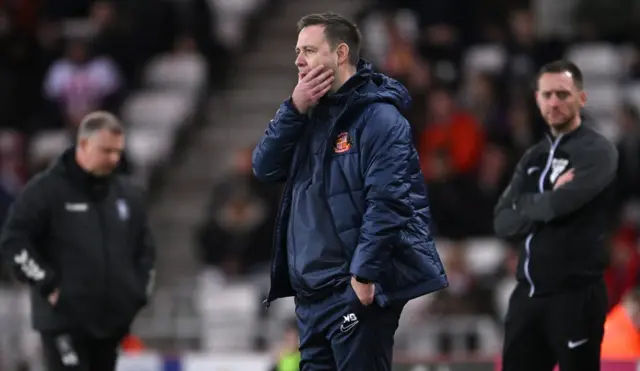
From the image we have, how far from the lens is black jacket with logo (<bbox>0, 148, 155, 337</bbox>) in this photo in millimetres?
8492

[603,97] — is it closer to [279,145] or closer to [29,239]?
[29,239]

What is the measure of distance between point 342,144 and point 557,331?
6.29 feet

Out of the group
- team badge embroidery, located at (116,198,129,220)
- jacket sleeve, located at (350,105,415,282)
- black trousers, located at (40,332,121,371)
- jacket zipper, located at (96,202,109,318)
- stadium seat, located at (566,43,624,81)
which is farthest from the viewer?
stadium seat, located at (566,43,624,81)

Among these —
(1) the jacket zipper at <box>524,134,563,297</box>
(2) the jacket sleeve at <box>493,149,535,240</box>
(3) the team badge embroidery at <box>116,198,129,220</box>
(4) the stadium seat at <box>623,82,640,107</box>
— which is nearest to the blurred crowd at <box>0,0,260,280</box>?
(4) the stadium seat at <box>623,82,640,107</box>

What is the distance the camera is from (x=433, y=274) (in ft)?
21.1

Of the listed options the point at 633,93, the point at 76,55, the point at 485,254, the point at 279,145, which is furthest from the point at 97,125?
the point at 633,93

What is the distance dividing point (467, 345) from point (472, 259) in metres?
1.12

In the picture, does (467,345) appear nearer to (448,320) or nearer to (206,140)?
(448,320)

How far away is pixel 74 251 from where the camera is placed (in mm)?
8609

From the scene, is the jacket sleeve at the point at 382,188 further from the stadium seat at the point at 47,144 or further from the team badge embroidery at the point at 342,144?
the stadium seat at the point at 47,144

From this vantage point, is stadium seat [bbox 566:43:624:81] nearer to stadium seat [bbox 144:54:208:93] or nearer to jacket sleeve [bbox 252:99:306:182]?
stadium seat [bbox 144:54:208:93]

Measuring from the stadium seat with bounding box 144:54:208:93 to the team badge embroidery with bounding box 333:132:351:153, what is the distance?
987 centimetres

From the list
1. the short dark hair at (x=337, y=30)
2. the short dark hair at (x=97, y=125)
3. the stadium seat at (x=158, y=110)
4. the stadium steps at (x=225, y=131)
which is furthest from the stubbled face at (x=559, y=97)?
the stadium seat at (x=158, y=110)

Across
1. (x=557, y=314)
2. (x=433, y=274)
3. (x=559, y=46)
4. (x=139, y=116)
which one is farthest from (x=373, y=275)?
(x=139, y=116)
